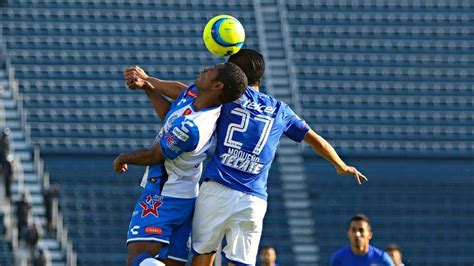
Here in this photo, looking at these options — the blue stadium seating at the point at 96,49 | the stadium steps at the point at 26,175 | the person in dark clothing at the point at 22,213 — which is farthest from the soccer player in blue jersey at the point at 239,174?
the blue stadium seating at the point at 96,49

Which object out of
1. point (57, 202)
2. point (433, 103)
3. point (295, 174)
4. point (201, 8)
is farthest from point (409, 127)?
point (57, 202)

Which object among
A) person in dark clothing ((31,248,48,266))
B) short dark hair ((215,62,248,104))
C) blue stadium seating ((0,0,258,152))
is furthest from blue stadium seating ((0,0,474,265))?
short dark hair ((215,62,248,104))

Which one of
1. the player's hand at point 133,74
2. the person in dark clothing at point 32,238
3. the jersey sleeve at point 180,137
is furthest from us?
the person in dark clothing at point 32,238

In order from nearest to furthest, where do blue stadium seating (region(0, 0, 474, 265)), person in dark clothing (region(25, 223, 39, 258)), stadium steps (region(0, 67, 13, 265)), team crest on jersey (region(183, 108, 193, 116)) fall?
team crest on jersey (region(183, 108, 193, 116)) < person in dark clothing (region(25, 223, 39, 258)) < stadium steps (region(0, 67, 13, 265)) < blue stadium seating (region(0, 0, 474, 265))

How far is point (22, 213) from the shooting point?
717 inches

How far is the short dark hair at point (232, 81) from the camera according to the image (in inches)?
Result: 281

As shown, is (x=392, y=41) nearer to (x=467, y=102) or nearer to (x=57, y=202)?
(x=467, y=102)

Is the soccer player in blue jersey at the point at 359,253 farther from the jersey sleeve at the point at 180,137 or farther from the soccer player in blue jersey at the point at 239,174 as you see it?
the jersey sleeve at the point at 180,137

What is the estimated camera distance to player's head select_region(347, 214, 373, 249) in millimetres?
10383

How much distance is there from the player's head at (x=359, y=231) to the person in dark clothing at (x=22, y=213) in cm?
862

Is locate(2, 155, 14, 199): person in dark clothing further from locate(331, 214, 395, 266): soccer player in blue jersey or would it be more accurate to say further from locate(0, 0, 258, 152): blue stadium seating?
locate(331, 214, 395, 266): soccer player in blue jersey

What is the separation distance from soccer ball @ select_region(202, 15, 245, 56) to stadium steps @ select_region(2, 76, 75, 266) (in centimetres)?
1161

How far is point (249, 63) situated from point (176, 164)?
30.1 inches

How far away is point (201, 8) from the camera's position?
22.5 m
